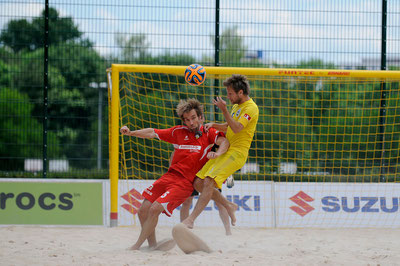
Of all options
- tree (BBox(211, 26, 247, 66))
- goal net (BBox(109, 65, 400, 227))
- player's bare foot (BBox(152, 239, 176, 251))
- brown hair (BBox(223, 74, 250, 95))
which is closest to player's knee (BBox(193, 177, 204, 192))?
player's bare foot (BBox(152, 239, 176, 251))

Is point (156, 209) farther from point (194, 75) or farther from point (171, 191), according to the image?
point (194, 75)

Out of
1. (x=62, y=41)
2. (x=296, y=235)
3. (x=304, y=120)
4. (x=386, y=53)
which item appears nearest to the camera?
(x=296, y=235)

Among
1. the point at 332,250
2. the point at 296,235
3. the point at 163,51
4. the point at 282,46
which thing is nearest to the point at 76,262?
the point at 332,250

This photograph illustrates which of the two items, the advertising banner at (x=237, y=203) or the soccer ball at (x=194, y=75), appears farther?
the advertising banner at (x=237, y=203)

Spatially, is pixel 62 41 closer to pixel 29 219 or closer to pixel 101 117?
pixel 101 117

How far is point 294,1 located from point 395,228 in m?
3.88

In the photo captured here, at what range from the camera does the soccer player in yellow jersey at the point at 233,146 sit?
5680 millimetres

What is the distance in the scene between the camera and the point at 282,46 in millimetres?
8703

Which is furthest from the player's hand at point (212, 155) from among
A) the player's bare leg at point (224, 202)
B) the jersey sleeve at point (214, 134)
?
the player's bare leg at point (224, 202)

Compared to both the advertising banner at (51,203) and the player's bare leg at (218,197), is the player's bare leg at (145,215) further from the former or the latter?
the advertising banner at (51,203)

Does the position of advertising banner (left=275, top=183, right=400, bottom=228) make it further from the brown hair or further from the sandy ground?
the brown hair

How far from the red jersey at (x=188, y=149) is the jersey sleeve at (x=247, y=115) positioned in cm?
41

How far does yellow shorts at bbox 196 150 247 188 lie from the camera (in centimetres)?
570

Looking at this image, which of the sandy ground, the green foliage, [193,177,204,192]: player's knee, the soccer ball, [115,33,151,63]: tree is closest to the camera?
the sandy ground
